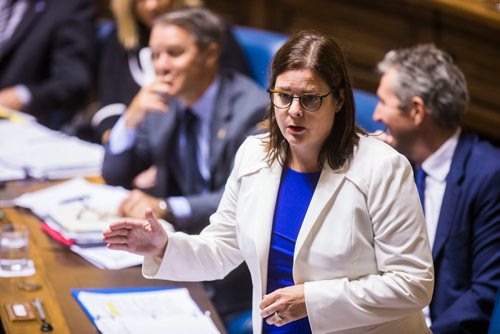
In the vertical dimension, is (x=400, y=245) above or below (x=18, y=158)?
above

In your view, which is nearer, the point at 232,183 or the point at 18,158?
the point at 232,183

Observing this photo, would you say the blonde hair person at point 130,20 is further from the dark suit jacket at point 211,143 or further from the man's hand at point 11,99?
the dark suit jacket at point 211,143

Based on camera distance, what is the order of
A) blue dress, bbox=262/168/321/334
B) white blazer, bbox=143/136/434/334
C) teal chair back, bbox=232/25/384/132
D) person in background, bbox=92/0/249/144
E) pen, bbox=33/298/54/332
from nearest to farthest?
1. white blazer, bbox=143/136/434/334
2. blue dress, bbox=262/168/321/334
3. pen, bbox=33/298/54/332
4. teal chair back, bbox=232/25/384/132
5. person in background, bbox=92/0/249/144

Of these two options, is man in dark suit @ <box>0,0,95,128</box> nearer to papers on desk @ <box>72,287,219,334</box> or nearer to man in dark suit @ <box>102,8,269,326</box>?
man in dark suit @ <box>102,8,269,326</box>

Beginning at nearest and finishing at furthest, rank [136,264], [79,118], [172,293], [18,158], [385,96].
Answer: [172,293] → [136,264] → [385,96] → [18,158] → [79,118]

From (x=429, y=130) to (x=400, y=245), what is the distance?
0.88m

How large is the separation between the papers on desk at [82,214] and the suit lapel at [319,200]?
2.43ft

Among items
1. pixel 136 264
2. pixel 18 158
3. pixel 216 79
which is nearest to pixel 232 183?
pixel 136 264

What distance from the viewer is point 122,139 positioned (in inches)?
122

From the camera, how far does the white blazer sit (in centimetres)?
175

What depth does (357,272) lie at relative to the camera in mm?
Result: 1808

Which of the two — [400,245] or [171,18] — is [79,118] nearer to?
[171,18]

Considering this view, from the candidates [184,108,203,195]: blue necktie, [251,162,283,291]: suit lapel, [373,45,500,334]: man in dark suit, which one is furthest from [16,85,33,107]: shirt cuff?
[251,162,283,291]: suit lapel

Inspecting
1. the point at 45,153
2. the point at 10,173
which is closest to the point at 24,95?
the point at 45,153
